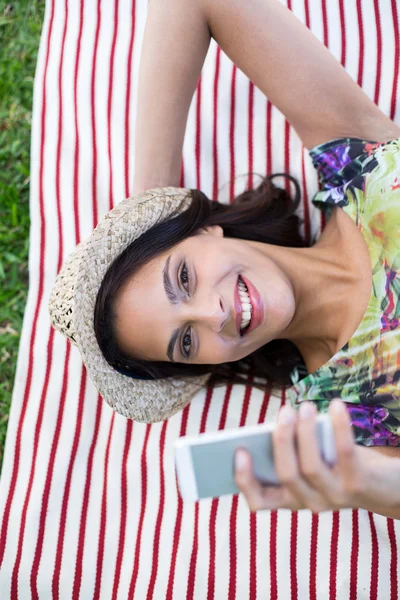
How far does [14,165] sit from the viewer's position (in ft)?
8.68

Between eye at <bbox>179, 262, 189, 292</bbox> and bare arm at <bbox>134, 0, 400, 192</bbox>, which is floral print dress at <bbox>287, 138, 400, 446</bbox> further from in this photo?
eye at <bbox>179, 262, 189, 292</bbox>

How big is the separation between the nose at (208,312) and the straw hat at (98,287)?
1.00ft

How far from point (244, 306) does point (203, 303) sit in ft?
0.42

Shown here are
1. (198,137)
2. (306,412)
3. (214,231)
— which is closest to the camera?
(306,412)

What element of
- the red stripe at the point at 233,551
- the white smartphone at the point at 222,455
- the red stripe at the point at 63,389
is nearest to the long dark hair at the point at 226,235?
the red stripe at the point at 233,551

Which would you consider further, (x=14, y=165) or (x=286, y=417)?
(x=14, y=165)

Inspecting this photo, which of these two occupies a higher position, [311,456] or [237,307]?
[237,307]

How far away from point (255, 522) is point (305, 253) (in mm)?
1028

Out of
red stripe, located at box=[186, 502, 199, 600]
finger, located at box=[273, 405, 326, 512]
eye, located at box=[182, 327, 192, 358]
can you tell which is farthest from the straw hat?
finger, located at box=[273, 405, 326, 512]

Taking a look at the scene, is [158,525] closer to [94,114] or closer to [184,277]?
[184,277]

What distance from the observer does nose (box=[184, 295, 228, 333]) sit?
1568 millimetres

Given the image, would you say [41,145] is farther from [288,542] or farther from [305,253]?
[288,542]

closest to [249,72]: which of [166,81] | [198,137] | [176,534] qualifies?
[166,81]

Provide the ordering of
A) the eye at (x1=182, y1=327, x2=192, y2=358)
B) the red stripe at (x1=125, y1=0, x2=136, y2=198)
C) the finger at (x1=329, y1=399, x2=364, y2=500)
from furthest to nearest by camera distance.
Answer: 1. the red stripe at (x1=125, y1=0, x2=136, y2=198)
2. the eye at (x1=182, y1=327, x2=192, y2=358)
3. the finger at (x1=329, y1=399, x2=364, y2=500)
